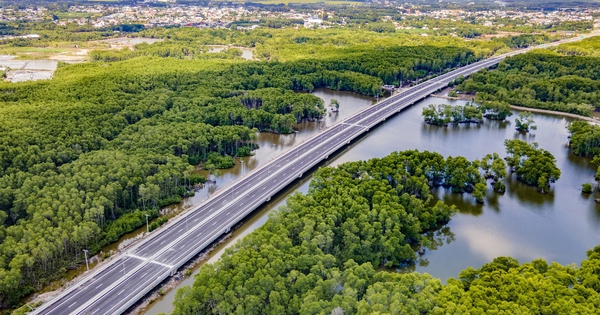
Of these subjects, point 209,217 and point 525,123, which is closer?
point 209,217

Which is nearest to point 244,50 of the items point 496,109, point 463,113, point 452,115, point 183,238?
point 452,115

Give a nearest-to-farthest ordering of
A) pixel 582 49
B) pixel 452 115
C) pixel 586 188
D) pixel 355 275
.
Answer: pixel 355 275 → pixel 586 188 → pixel 452 115 → pixel 582 49

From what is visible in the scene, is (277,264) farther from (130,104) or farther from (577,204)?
(130,104)

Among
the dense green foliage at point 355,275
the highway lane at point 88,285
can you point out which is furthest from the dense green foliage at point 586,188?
the highway lane at point 88,285

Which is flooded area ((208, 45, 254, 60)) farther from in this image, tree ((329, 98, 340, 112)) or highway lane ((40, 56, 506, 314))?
highway lane ((40, 56, 506, 314))

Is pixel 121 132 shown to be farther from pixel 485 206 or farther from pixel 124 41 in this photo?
pixel 124 41

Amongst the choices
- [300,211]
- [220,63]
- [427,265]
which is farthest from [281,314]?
[220,63]

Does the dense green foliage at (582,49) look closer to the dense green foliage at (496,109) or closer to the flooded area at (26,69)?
the dense green foliage at (496,109)
